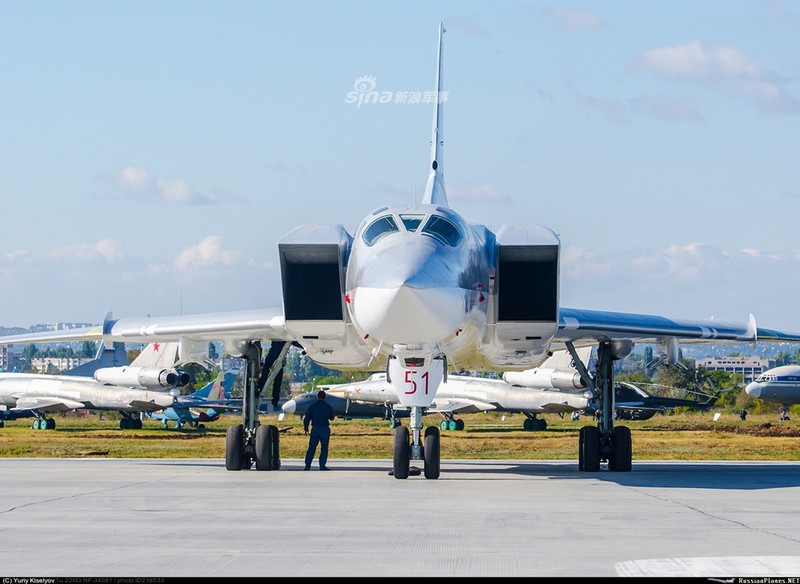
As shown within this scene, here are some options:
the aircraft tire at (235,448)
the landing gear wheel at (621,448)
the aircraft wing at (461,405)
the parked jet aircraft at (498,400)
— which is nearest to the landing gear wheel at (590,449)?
the landing gear wheel at (621,448)

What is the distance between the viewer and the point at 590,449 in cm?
1614

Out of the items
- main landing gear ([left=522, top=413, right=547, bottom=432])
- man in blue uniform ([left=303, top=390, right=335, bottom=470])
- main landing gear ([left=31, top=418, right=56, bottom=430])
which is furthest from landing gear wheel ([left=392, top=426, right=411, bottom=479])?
main landing gear ([left=31, top=418, right=56, bottom=430])

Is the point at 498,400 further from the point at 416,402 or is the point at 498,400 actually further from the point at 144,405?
the point at 416,402

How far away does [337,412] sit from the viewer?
4969cm

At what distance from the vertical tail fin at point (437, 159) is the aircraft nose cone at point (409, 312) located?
4771mm

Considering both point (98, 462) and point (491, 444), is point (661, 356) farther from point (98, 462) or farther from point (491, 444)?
point (491, 444)

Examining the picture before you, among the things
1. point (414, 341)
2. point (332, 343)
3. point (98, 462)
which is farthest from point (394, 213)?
point (98, 462)

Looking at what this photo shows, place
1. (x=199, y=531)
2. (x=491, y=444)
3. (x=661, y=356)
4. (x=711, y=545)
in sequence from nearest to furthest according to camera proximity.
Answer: (x=711, y=545) < (x=199, y=531) < (x=661, y=356) < (x=491, y=444)

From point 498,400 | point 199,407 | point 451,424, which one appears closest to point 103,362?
point 199,407

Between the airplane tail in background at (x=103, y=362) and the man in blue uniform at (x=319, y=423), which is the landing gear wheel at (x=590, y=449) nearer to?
the man in blue uniform at (x=319, y=423)

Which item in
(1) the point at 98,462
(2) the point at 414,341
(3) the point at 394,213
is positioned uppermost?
(3) the point at 394,213

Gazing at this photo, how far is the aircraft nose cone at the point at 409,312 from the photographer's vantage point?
11680 millimetres

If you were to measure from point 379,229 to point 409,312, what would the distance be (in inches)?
53.0

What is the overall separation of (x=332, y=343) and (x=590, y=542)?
23.8 feet
